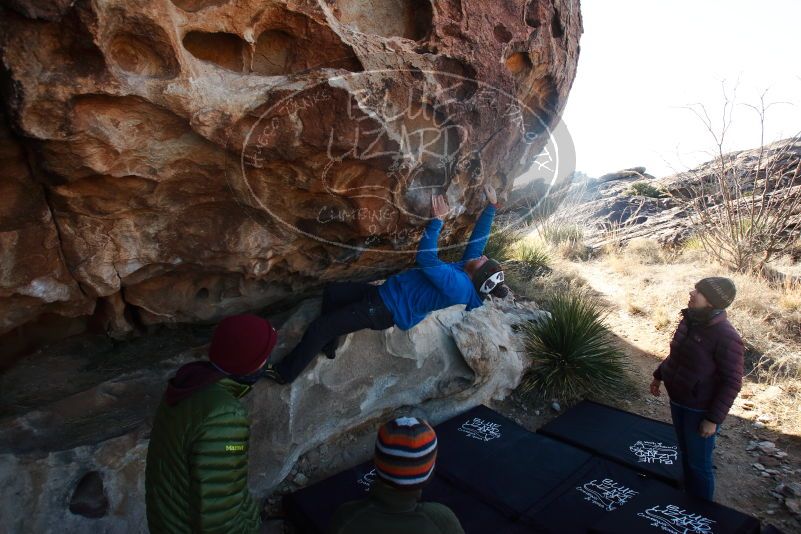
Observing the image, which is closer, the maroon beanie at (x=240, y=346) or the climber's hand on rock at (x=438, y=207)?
the maroon beanie at (x=240, y=346)

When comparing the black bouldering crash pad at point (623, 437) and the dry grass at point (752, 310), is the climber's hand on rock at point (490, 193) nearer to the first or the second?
the black bouldering crash pad at point (623, 437)

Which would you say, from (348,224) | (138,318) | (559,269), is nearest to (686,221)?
(559,269)

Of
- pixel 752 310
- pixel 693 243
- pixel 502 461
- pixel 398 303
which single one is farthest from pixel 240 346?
pixel 693 243

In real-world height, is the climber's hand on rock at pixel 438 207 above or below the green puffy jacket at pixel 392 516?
above

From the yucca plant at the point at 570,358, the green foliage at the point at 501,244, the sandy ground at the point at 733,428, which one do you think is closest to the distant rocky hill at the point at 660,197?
the green foliage at the point at 501,244

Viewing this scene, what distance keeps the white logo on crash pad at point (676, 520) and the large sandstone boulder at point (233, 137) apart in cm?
264

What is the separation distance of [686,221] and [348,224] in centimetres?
1129

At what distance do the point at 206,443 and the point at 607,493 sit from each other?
293 cm

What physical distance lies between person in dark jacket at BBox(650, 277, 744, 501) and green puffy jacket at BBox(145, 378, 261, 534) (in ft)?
9.14

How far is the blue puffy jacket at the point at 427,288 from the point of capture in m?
3.45

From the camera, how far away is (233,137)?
2.91m

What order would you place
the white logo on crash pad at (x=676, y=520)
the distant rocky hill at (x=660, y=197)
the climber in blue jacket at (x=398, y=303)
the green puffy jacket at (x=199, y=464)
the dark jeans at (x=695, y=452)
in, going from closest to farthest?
the green puffy jacket at (x=199, y=464), the white logo on crash pad at (x=676, y=520), the dark jeans at (x=695, y=452), the climber in blue jacket at (x=398, y=303), the distant rocky hill at (x=660, y=197)

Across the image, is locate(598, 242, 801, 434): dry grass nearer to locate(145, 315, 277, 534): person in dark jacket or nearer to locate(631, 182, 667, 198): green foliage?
locate(145, 315, 277, 534): person in dark jacket

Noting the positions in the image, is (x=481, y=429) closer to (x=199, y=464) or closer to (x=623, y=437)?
(x=623, y=437)
